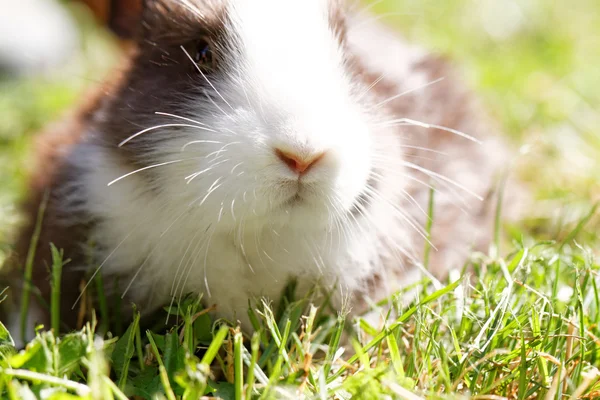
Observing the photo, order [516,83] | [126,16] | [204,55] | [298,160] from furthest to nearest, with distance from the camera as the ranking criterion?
[516,83], [126,16], [204,55], [298,160]

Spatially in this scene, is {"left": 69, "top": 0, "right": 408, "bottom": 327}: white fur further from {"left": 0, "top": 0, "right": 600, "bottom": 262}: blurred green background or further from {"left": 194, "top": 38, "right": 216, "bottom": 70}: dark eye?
{"left": 0, "top": 0, "right": 600, "bottom": 262}: blurred green background

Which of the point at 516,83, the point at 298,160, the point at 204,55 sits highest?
the point at 516,83

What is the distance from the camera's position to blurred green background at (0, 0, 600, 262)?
4203 millimetres

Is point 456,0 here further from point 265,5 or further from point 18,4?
point 265,5

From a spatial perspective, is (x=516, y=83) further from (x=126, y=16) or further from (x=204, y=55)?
(x=204, y=55)

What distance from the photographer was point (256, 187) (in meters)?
2.22

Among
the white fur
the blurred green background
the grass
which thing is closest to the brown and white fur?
the white fur

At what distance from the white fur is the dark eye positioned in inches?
3.3

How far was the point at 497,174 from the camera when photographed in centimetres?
380

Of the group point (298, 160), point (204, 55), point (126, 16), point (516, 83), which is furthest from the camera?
point (516, 83)

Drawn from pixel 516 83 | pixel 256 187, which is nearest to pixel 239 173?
pixel 256 187

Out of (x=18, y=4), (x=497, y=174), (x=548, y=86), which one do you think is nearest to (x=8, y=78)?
(x=18, y=4)

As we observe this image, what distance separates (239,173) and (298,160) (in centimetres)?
19

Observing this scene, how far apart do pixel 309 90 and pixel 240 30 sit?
0.37 m
